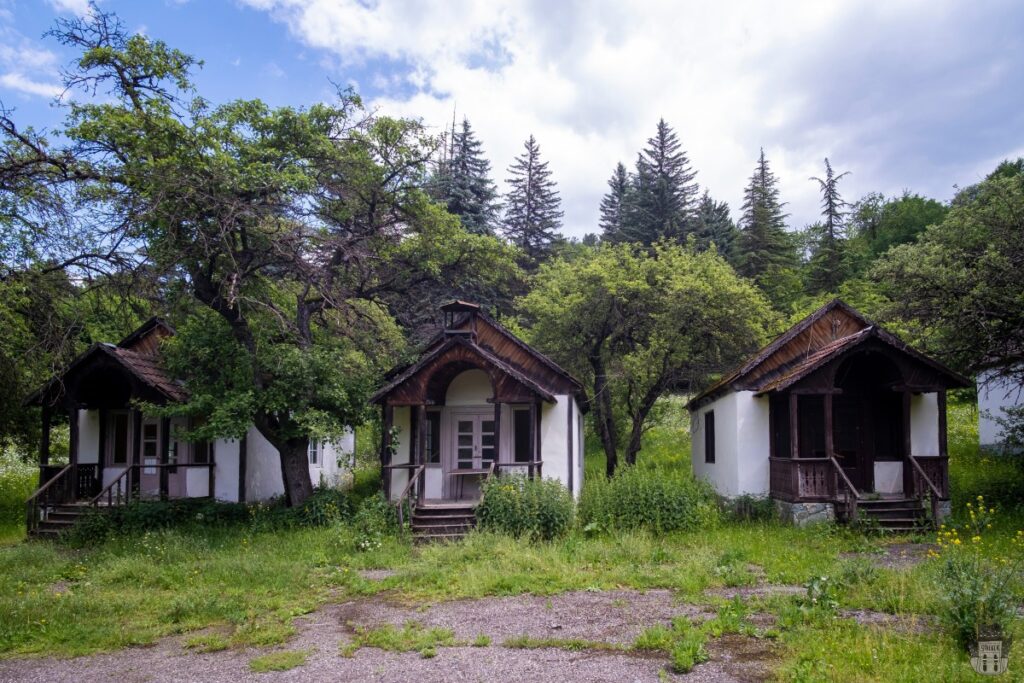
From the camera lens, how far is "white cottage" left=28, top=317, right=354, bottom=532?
17.9 m

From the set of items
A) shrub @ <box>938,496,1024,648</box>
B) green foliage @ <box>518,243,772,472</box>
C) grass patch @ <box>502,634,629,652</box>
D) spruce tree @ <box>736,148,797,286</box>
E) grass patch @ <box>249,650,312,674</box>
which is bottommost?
grass patch @ <box>249,650,312,674</box>

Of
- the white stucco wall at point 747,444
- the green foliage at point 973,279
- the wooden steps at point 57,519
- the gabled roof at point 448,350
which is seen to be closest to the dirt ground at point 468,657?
the gabled roof at point 448,350

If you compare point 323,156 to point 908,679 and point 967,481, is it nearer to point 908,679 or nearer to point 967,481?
point 908,679

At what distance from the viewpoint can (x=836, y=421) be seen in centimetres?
1780

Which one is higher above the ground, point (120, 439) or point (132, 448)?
point (120, 439)

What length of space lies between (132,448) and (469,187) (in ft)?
71.6

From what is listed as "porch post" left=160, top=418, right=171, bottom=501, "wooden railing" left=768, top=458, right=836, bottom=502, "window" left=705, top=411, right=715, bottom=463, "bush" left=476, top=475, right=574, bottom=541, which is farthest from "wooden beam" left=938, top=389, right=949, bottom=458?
"porch post" left=160, top=418, right=171, bottom=501

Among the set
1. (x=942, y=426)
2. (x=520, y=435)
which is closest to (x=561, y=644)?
(x=520, y=435)

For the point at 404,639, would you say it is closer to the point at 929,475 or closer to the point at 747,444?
the point at 747,444

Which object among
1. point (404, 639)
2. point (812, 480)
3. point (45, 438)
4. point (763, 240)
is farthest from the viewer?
point (763, 240)

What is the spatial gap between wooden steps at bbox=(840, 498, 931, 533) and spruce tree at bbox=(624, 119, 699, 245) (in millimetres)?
29067

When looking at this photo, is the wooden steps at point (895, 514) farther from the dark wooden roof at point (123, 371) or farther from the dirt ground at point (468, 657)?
the dark wooden roof at point (123, 371)

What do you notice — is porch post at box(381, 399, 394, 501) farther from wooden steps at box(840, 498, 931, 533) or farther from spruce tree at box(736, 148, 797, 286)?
spruce tree at box(736, 148, 797, 286)

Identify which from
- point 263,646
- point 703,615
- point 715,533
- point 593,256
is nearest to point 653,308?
point 593,256
